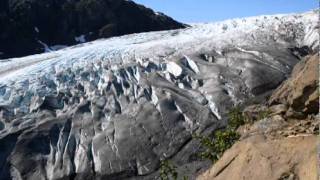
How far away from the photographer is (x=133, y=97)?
1561 inches

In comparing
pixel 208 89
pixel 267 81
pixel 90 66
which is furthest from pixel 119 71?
pixel 267 81

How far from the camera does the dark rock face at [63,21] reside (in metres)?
93.1

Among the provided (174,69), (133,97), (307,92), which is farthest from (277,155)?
(174,69)

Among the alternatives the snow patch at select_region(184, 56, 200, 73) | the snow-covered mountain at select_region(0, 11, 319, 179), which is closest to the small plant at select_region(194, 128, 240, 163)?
the snow-covered mountain at select_region(0, 11, 319, 179)

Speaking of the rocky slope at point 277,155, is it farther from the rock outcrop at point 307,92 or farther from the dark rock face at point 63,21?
the dark rock face at point 63,21

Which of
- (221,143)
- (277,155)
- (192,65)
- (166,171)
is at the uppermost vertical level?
(277,155)

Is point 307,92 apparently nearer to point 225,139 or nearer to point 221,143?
point 225,139

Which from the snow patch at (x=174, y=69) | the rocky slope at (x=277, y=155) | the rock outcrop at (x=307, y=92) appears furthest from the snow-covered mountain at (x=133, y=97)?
the rocky slope at (x=277, y=155)

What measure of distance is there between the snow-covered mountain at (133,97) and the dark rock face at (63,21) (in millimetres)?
44946

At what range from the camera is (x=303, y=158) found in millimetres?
9281

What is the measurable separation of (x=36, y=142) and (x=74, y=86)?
5.94m

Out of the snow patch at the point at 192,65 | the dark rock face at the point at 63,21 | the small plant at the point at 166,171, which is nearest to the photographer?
the small plant at the point at 166,171

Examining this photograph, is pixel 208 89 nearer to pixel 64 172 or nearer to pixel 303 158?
pixel 64 172

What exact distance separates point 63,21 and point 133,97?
60.1 metres
